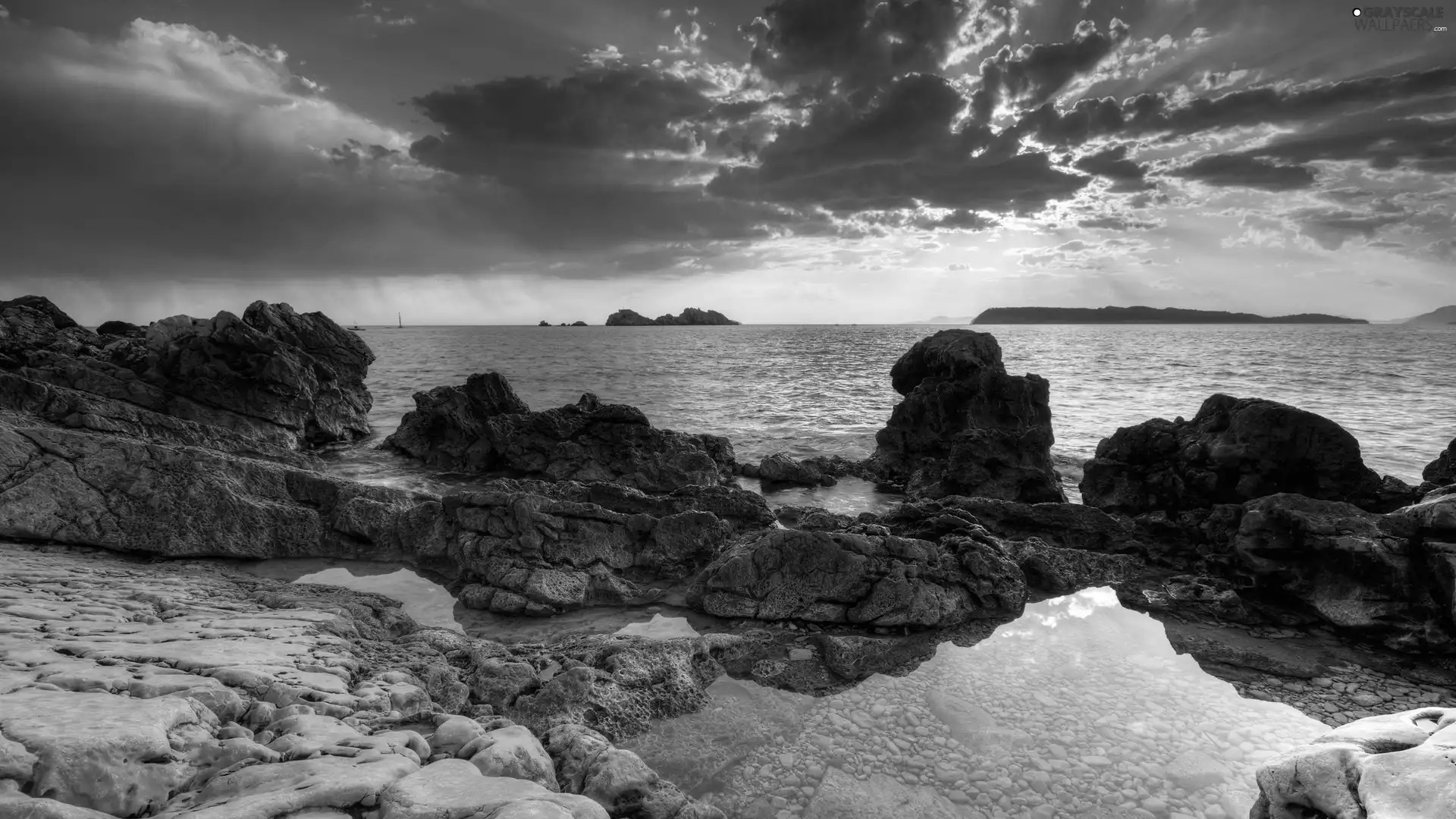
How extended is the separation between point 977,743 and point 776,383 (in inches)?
1745

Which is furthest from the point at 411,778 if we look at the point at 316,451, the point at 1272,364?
the point at 1272,364

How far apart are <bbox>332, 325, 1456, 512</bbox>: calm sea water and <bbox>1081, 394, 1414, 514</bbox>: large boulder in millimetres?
5398

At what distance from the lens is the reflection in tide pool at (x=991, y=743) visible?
6281 mm

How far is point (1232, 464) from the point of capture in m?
15.0

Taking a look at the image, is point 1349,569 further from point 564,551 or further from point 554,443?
point 554,443

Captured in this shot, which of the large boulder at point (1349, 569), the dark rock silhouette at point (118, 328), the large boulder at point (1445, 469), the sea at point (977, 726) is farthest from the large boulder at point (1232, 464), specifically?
the dark rock silhouette at point (118, 328)

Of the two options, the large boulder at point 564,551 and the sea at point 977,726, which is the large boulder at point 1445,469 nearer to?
the sea at point 977,726

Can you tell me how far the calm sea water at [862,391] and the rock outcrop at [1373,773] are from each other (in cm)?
1258

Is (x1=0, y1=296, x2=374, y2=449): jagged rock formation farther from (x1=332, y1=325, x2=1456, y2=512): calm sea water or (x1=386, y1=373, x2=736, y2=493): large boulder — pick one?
(x1=386, y1=373, x2=736, y2=493): large boulder

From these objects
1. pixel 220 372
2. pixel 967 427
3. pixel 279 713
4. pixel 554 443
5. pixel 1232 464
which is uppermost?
pixel 220 372

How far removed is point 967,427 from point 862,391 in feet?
77.6

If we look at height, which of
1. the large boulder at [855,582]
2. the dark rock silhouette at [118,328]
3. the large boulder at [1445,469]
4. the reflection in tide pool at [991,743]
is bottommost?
the reflection in tide pool at [991,743]

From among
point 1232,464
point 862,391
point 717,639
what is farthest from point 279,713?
point 862,391

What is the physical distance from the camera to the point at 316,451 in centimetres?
2420
